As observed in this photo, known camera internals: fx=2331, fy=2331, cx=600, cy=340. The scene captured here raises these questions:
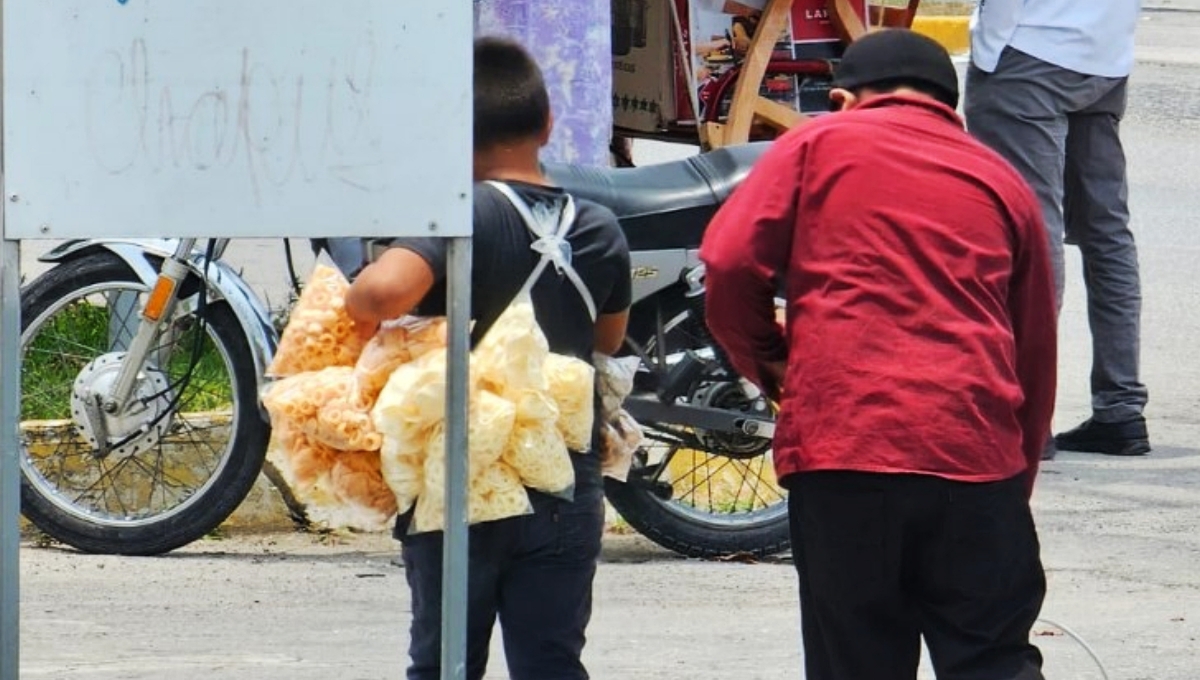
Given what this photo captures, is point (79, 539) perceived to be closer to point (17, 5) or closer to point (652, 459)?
point (652, 459)

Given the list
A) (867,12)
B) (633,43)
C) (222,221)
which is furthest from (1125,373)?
(222,221)

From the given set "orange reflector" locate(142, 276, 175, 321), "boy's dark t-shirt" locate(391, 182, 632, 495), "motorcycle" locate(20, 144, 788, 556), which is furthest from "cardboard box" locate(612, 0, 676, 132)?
"boy's dark t-shirt" locate(391, 182, 632, 495)

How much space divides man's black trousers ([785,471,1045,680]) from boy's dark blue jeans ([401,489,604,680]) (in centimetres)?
41

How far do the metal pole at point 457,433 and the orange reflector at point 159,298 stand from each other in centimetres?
250

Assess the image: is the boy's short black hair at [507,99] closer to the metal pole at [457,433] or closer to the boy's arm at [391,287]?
the boy's arm at [391,287]

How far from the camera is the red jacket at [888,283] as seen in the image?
407cm

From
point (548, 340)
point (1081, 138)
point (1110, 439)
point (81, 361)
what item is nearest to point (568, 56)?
point (81, 361)

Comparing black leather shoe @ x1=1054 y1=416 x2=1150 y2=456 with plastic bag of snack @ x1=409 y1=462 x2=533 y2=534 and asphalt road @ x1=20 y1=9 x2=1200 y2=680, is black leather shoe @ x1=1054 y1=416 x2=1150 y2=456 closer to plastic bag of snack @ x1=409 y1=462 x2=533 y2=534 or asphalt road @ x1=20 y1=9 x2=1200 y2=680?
asphalt road @ x1=20 y1=9 x2=1200 y2=680

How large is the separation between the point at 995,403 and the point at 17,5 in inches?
70.7

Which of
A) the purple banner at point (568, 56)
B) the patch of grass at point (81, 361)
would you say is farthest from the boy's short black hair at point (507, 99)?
the purple banner at point (568, 56)

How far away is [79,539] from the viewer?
6414mm

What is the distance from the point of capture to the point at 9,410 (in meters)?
3.66

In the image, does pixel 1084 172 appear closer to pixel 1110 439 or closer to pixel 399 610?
pixel 1110 439

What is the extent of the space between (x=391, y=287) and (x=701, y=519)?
2.55 meters
